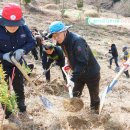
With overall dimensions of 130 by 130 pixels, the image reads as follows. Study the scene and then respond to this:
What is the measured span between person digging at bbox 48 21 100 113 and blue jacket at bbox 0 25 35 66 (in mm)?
344

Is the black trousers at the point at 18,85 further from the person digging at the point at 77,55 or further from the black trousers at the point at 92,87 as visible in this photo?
the black trousers at the point at 92,87

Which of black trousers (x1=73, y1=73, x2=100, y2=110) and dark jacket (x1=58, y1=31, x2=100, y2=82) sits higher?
dark jacket (x1=58, y1=31, x2=100, y2=82)

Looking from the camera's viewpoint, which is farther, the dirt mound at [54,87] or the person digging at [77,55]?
the dirt mound at [54,87]

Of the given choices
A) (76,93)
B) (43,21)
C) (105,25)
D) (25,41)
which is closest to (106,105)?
(76,93)

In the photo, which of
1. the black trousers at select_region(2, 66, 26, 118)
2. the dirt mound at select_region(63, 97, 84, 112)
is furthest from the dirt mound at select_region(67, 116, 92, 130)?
the black trousers at select_region(2, 66, 26, 118)

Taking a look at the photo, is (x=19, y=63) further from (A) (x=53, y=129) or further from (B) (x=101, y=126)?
(B) (x=101, y=126)

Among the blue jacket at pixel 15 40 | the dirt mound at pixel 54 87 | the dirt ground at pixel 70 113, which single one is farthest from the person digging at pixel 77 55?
the dirt mound at pixel 54 87

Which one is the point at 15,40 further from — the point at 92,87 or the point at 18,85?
the point at 92,87

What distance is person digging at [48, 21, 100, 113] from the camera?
5.02 metres

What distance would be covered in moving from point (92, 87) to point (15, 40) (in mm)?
1399

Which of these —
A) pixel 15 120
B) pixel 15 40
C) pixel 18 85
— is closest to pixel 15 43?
pixel 15 40

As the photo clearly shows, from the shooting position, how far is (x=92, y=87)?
5602mm

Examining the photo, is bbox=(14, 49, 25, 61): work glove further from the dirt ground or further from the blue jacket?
the dirt ground

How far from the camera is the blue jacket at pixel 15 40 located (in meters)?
5.03
